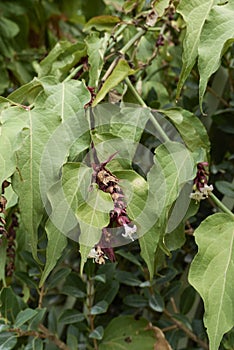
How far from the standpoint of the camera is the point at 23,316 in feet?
2.48

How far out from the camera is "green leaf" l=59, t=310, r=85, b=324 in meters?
0.85

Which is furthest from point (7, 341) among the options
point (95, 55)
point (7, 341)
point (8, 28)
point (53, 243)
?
point (8, 28)

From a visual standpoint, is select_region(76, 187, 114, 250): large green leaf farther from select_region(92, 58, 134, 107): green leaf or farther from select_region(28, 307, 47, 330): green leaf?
select_region(28, 307, 47, 330): green leaf

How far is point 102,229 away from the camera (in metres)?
0.54

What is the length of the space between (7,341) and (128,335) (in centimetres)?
17

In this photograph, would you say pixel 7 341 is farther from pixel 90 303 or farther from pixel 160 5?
pixel 160 5

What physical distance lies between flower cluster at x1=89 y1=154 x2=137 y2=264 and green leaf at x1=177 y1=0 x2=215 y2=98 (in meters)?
0.11

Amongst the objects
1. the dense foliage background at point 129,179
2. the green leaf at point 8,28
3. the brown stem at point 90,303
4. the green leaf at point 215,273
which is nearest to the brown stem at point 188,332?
the dense foliage background at point 129,179

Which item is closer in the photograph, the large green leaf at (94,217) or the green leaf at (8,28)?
the large green leaf at (94,217)

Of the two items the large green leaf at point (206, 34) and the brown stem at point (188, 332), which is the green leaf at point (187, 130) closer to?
the large green leaf at point (206, 34)

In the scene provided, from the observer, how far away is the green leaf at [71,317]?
33.6 inches

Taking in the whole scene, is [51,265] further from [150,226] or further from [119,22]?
[119,22]

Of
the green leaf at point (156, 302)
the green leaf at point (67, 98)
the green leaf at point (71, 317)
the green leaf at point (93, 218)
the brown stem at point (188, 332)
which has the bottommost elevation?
the brown stem at point (188, 332)

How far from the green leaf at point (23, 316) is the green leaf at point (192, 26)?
0.35m
